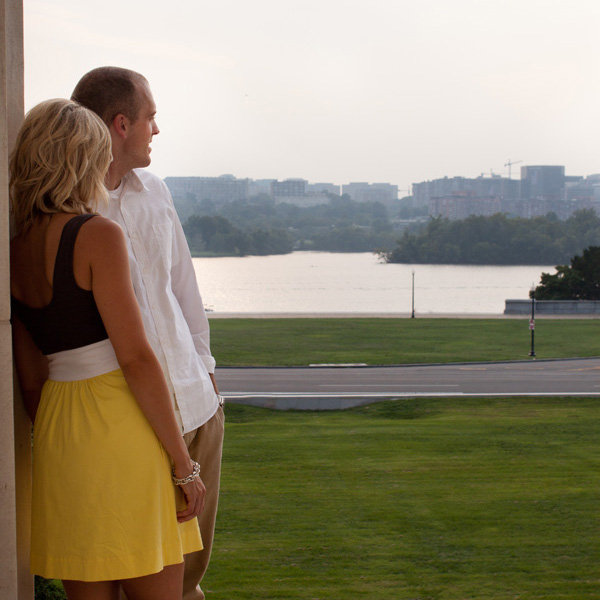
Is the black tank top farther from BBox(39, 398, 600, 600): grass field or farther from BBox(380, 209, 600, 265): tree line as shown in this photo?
BBox(380, 209, 600, 265): tree line

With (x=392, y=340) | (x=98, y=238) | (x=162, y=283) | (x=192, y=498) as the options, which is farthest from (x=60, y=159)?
(x=392, y=340)

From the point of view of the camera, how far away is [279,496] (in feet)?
24.0

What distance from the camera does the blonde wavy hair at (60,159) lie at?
1760 millimetres

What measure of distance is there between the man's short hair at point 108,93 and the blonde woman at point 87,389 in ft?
0.61

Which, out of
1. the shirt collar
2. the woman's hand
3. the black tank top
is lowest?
the woman's hand

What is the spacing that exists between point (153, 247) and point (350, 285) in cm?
8434

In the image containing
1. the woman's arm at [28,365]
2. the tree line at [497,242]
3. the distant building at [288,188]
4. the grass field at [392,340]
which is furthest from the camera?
the distant building at [288,188]

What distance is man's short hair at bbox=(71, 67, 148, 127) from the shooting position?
1982 mm

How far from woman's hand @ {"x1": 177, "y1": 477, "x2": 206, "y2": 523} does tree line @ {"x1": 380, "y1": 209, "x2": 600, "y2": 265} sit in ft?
362

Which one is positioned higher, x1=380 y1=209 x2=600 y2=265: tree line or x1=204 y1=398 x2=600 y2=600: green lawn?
x1=380 y1=209 x2=600 y2=265: tree line

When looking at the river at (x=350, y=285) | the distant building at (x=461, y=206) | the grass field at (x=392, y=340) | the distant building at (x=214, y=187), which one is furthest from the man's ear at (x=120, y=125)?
the distant building at (x=461, y=206)

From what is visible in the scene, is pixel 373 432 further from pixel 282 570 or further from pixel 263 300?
pixel 263 300

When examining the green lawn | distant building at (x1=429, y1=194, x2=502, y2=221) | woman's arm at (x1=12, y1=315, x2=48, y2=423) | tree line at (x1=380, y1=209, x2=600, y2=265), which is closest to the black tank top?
woman's arm at (x1=12, y1=315, x2=48, y2=423)

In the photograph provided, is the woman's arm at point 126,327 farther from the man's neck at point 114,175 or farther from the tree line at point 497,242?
the tree line at point 497,242
